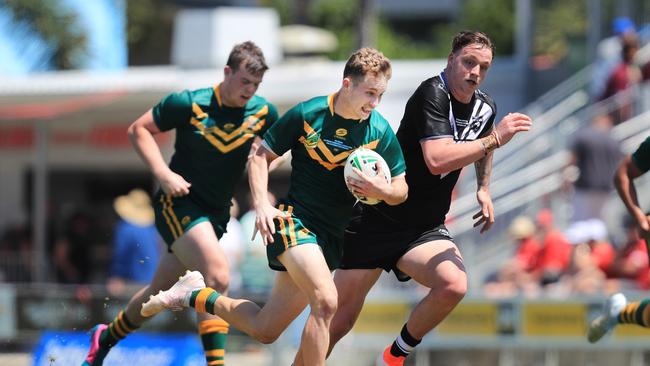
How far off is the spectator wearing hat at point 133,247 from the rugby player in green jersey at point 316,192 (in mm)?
6177

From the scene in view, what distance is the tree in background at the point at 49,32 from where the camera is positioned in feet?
124

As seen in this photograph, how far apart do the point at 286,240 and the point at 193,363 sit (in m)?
6.30

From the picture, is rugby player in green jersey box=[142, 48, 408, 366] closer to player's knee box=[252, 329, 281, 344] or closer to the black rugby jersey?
player's knee box=[252, 329, 281, 344]

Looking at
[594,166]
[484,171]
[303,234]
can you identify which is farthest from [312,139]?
[594,166]

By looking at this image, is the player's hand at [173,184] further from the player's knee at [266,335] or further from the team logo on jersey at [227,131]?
the player's knee at [266,335]

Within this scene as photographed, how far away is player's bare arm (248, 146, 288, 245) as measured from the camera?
8.52 m

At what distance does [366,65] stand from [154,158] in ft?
6.73

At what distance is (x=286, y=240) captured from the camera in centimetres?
864

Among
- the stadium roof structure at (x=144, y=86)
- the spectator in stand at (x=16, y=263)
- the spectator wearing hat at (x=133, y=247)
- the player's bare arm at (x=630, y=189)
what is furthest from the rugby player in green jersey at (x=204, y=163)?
the spectator in stand at (x=16, y=263)

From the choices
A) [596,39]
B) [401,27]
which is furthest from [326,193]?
[401,27]

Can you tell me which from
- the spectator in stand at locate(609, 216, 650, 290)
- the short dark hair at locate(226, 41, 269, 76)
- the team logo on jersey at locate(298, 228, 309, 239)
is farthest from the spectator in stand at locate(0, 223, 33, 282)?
the team logo on jersey at locate(298, 228, 309, 239)

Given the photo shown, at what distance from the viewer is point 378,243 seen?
30.5 feet

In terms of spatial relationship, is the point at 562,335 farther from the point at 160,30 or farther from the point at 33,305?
the point at 160,30

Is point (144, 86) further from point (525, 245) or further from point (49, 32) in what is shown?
point (49, 32)
